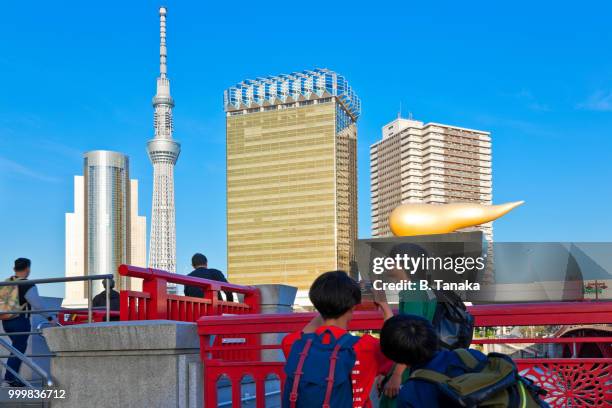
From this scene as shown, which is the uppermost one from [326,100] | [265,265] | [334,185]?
[326,100]

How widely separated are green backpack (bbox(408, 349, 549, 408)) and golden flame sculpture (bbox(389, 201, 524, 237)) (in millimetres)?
30332

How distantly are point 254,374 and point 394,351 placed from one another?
1982 millimetres

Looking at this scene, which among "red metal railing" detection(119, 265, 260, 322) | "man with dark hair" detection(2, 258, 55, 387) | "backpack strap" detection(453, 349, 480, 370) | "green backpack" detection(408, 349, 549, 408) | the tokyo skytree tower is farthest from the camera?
the tokyo skytree tower

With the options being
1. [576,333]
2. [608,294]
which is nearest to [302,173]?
[608,294]

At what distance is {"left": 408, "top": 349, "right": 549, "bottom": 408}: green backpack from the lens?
9.19 feet

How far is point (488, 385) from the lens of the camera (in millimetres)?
2812

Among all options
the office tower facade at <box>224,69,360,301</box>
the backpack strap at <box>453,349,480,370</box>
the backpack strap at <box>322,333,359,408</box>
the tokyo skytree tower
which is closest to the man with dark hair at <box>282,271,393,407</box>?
the backpack strap at <box>322,333,359,408</box>

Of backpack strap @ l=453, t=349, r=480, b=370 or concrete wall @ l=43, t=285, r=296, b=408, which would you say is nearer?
backpack strap @ l=453, t=349, r=480, b=370

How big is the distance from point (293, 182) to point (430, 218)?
5207 inches

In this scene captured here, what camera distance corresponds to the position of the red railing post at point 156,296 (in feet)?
22.9

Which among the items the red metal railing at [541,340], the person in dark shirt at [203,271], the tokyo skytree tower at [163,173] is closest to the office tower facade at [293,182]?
the tokyo skytree tower at [163,173]

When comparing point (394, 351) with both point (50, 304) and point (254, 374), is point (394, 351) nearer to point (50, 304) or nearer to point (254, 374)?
point (254, 374)

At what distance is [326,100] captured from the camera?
17262 centimetres

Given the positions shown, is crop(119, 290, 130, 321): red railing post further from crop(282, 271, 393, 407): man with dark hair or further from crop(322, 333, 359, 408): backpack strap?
crop(322, 333, 359, 408): backpack strap
